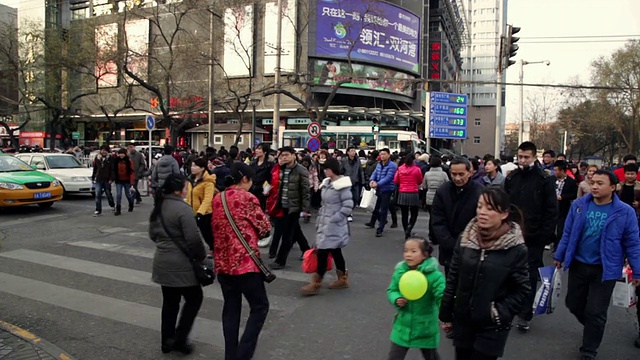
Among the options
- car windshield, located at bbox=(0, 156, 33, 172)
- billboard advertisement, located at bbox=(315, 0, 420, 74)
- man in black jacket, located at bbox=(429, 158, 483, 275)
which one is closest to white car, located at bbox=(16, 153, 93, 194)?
car windshield, located at bbox=(0, 156, 33, 172)

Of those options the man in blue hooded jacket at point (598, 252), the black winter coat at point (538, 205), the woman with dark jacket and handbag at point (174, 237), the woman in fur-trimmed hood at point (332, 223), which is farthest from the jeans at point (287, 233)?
the man in blue hooded jacket at point (598, 252)

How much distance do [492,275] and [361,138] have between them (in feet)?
87.2

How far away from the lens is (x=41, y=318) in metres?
5.26

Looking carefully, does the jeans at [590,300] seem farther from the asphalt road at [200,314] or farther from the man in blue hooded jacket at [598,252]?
the asphalt road at [200,314]

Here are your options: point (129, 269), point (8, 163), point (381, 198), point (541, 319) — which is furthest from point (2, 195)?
point (541, 319)

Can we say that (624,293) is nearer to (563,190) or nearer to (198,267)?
(198,267)

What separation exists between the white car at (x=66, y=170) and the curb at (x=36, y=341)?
36.2 feet

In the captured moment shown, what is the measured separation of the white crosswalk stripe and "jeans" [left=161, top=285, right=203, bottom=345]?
413 millimetres

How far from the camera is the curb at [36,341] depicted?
13.9 feet

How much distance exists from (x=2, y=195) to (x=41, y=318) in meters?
8.02

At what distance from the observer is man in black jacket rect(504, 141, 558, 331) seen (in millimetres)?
4883

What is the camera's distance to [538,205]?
492cm

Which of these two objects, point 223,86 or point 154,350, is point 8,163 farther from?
point 223,86

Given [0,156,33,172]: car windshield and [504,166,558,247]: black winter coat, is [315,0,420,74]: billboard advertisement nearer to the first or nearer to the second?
[0,156,33,172]: car windshield
